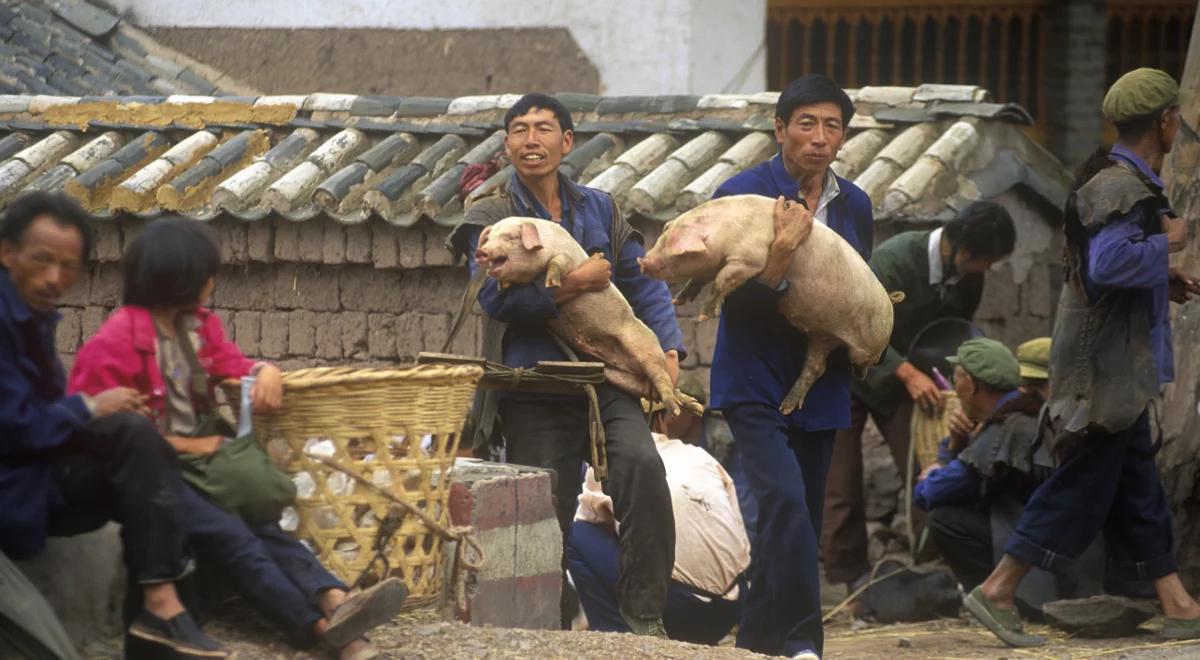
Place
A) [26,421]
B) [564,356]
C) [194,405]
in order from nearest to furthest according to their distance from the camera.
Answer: [26,421]
[194,405]
[564,356]

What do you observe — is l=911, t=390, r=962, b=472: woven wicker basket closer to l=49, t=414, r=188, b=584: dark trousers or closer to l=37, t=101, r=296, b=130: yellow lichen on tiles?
l=37, t=101, r=296, b=130: yellow lichen on tiles

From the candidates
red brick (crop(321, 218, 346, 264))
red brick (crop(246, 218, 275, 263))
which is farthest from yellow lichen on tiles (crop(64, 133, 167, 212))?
red brick (crop(321, 218, 346, 264))

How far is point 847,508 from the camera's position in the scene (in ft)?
27.4

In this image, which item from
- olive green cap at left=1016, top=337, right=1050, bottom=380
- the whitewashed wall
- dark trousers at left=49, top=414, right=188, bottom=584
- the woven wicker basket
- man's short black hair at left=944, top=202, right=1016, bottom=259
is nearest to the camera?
dark trousers at left=49, top=414, right=188, bottom=584

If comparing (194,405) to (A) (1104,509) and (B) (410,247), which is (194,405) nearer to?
(A) (1104,509)

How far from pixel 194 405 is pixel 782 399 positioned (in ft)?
6.18

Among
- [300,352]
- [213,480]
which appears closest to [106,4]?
[300,352]

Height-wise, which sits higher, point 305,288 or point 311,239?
point 311,239

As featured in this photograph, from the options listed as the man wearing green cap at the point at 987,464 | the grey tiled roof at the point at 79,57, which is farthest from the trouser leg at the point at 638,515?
the grey tiled roof at the point at 79,57

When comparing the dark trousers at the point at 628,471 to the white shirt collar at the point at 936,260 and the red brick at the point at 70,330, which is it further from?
the red brick at the point at 70,330

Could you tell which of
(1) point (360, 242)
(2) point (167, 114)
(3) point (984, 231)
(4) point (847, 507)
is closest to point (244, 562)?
(3) point (984, 231)

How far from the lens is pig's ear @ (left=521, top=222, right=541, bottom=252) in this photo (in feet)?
18.4

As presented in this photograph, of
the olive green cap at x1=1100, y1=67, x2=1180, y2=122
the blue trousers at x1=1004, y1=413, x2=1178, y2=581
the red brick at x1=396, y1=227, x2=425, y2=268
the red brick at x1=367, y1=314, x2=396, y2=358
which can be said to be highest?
the olive green cap at x1=1100, y1=67, x2=1180, y2=122

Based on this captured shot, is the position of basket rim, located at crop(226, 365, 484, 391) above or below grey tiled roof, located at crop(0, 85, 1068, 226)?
below
